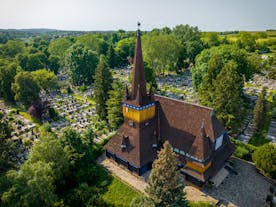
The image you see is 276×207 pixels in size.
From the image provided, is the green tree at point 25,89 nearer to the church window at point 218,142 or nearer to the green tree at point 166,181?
the green tree at point 166,181

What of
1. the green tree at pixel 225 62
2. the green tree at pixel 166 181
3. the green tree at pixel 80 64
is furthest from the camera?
the green tree at pixel 80 64

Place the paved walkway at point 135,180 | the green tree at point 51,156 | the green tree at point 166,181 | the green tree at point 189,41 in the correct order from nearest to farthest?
the green tree at point 166,181 → the paved walkway at point 135,180 → the green tree at point 51,156 → the green tree at point 189,41

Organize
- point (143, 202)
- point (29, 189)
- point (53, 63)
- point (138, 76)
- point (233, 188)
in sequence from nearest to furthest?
point (143, 202)
point (29, 189)
point (233, 188)
point (138, 76)
point (53, 63)

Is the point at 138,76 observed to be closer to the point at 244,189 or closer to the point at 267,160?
the point at 244,189

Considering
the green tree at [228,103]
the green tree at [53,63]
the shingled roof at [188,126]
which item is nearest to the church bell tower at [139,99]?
the shingled roof at [188,126]

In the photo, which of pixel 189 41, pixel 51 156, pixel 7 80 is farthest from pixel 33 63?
pixel 189 41

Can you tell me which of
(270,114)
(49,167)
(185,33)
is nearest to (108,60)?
(185,33)

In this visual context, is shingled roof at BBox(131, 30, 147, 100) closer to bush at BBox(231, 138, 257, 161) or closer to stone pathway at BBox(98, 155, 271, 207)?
stone pathway at BBox(98, 155, 271, 207)
